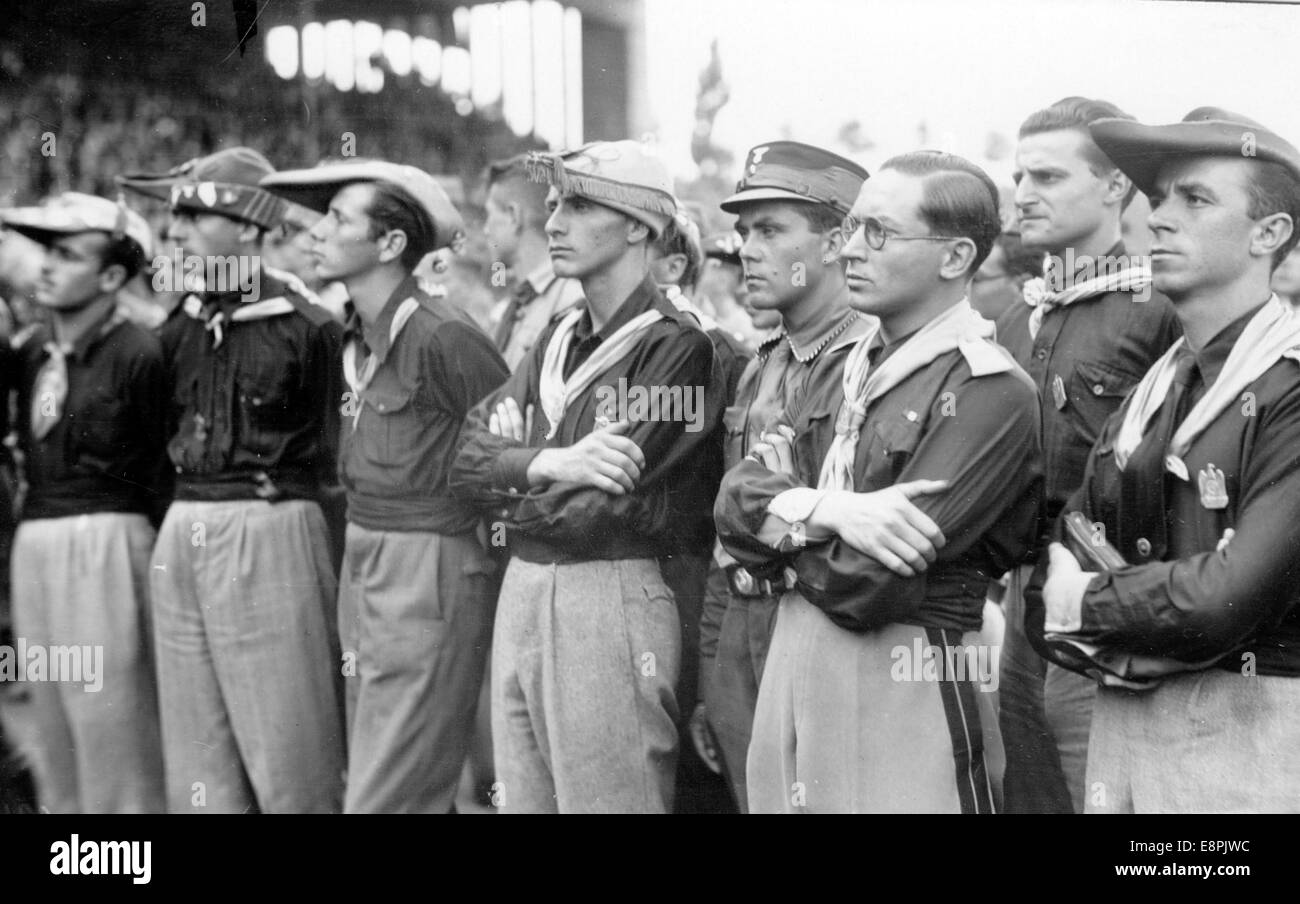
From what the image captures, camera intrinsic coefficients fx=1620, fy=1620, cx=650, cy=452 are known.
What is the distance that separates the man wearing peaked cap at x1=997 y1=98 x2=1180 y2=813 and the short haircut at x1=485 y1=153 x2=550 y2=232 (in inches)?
50.8

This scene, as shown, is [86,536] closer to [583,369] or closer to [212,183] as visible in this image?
[212,183]

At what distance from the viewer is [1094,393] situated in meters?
4.02

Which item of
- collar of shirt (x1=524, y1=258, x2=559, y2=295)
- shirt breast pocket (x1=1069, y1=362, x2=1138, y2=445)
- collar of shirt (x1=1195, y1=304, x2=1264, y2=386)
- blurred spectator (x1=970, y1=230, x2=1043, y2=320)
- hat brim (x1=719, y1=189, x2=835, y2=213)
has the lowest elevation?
shirt breast pocket (x1=1069, y1=362, x2=1138, y2=445)

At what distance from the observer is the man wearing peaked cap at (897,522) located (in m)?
3.69

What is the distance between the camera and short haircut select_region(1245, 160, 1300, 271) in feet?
12.6

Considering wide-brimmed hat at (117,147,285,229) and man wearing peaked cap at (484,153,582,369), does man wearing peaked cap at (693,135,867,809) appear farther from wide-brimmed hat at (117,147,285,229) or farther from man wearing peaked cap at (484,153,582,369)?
wide-brimmed hat at (117,147,285,229)

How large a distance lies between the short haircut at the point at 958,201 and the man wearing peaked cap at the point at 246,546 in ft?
5.37

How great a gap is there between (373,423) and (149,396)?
67 centimetres

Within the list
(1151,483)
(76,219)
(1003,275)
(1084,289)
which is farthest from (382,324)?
(1151,483)

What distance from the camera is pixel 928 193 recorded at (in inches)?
154

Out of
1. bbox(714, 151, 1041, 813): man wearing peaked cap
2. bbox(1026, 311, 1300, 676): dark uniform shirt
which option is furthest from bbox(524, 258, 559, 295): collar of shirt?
bbox(1026, 311, 1300, 676): dark uniform shirt

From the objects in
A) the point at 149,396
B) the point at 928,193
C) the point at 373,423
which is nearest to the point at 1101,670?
the point at 928,193

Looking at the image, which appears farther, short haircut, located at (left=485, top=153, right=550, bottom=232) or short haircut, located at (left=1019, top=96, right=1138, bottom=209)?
short haircut, located at (left=485, top=153, right=550, bottom=232)
